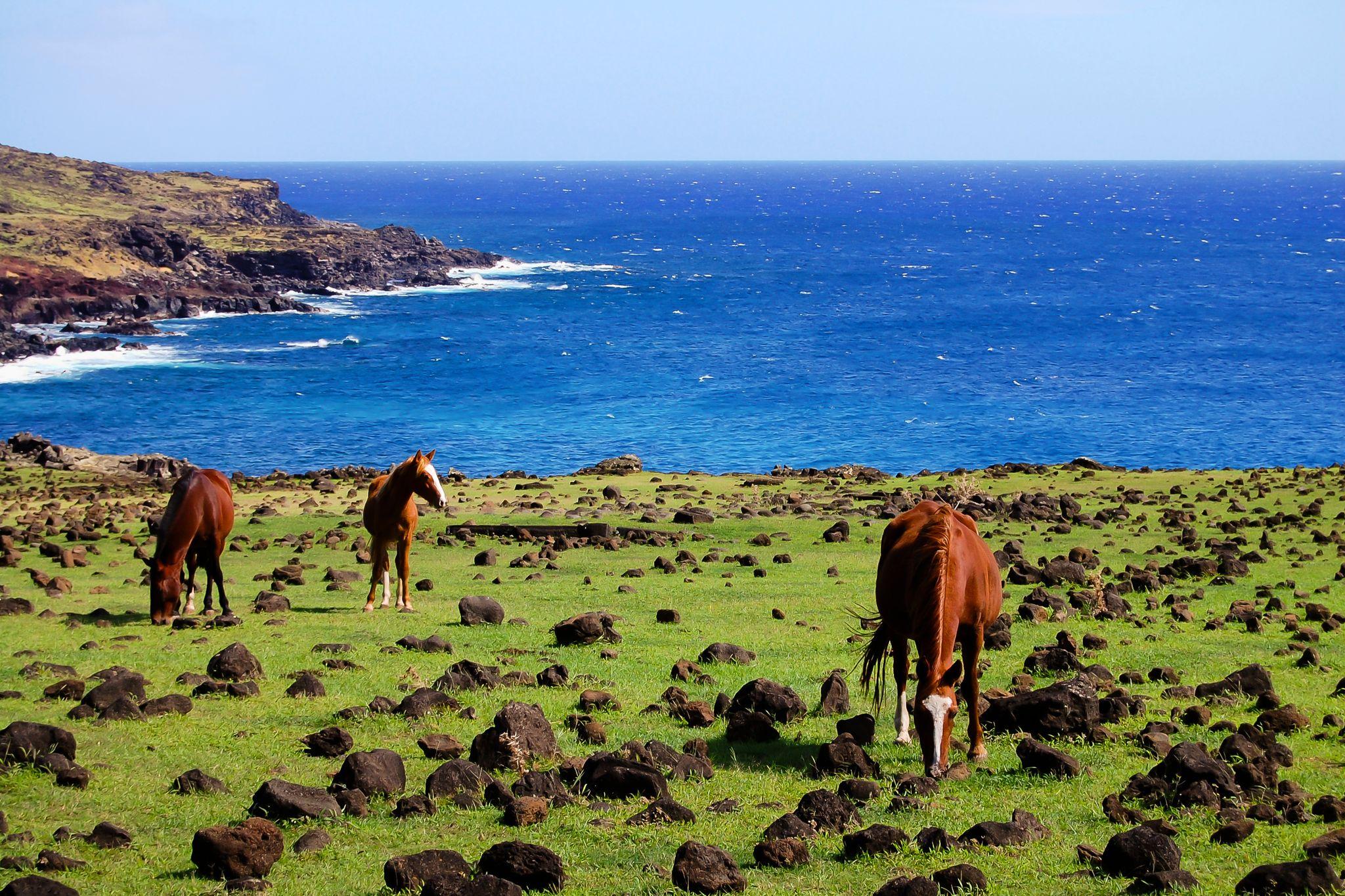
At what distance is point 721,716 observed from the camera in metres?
13.8

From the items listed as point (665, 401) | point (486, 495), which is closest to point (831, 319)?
point (665, 401)

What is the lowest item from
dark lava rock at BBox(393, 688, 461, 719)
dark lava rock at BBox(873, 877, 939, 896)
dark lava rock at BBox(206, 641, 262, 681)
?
dark lava rock at BBox(206, 641, 262, 681)

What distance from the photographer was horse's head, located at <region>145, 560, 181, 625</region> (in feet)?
63.1

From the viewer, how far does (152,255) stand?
401 ft

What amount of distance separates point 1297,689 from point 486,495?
31.0 metres

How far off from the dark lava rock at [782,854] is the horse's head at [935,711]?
88.0 inches

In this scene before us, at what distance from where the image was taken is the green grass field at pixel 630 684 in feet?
31.7

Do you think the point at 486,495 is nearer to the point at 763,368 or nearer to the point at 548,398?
the point at 548,398

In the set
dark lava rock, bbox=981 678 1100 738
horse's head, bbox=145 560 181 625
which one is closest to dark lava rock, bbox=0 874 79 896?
dark lava rock, bbox=981 678 1100 738

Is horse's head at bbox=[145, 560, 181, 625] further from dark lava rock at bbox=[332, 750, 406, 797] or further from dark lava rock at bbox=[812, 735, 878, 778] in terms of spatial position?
dark lava rock at bbox=[812, 735, 878, 778]

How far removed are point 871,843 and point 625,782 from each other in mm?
2566

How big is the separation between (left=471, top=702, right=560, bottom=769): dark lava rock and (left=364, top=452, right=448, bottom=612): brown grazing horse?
9379 millimetres

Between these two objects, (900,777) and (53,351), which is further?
(53,351)

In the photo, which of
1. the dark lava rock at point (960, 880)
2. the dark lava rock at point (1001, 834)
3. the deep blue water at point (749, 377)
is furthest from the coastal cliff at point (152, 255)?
the dark lava rock at point (960, 880)
